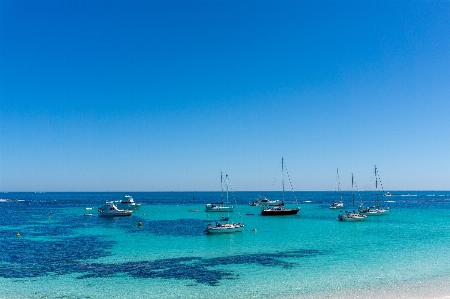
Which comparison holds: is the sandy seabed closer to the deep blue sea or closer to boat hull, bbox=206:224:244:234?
the deep blue sea

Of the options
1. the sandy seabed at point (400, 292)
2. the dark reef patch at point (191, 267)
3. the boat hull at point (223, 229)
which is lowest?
the sandy seabed at point (400, 292)

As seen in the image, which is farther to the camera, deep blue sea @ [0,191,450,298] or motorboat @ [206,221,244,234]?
motorboat @ [206,221,244,234]

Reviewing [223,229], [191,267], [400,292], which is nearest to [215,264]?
[191,267]

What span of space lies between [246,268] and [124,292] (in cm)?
1094

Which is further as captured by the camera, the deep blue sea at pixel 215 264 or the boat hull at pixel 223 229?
the boat hull at pixel 223 229

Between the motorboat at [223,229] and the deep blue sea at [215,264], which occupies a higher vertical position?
the motorboat at [223,229]

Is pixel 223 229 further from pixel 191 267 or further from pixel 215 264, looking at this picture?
pixel 191 267

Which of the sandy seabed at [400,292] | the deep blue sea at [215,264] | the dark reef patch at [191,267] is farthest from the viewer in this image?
the dark reef patch at [191,267]

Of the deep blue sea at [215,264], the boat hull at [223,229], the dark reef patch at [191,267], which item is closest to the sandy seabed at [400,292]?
the deep blue sea at [215,264]

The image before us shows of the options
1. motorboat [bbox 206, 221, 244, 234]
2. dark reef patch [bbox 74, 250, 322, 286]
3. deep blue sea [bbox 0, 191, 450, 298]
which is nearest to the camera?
deep blue sea [bbox 0, 191, 450, 298]

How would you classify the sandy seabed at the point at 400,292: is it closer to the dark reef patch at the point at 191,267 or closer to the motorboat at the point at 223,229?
the dark reef patch at the point at 191,267

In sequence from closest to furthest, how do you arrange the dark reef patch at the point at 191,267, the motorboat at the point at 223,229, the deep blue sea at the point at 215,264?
the deep blue sea at the point at 215,264
the dark reef patch at the point at 191,267
the motorboat at the point at 223,229

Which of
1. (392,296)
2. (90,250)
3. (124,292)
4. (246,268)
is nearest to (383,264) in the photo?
(392,296)

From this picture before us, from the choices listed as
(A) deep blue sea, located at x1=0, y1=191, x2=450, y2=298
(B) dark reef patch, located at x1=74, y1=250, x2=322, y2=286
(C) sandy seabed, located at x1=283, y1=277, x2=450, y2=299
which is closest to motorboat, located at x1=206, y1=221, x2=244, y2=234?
(A) deep blue sea, located at x1=0, y1=191, x2=450, y2=298
